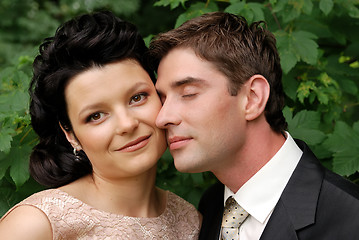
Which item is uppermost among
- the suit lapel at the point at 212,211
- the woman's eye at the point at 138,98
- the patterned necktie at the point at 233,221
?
the woman's eye at the point at 138,98


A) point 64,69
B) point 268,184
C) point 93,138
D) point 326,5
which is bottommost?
point 268,184

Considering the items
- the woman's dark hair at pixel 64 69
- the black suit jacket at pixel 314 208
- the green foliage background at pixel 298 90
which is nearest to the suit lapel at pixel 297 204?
the black suit jacket at pixel 314 208

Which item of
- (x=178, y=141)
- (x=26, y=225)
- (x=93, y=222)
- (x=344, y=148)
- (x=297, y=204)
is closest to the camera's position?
(x=26, y=225)

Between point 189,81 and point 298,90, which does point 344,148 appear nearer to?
point 298,90

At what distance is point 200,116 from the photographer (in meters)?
2.58

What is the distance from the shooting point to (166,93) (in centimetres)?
271

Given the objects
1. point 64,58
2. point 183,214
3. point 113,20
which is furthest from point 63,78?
point 183,214

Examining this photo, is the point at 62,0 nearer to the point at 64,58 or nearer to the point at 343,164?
the point at 64,58

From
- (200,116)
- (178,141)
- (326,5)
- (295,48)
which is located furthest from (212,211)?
(326,5)

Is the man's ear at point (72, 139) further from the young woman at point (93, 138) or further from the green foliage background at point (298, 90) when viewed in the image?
the green foliage background at point (298, 90)

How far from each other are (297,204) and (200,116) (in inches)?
27.5

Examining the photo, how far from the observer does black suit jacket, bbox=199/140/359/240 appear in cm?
229

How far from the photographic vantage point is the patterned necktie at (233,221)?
8.75ft

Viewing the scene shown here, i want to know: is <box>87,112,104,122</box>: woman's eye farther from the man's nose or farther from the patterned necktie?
the patterned necktie
